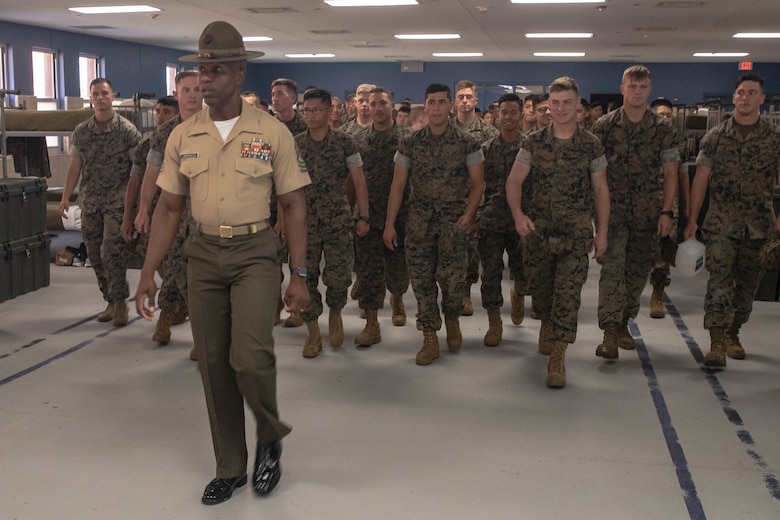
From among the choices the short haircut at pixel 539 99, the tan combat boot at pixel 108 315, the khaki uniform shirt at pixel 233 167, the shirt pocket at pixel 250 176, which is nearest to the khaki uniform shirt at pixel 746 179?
the short haircut at pixel 539 99

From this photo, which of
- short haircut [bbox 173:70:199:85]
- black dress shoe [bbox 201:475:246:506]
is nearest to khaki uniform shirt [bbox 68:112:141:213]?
short haircut [bbox 173:70:199:85]

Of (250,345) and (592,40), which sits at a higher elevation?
(592,40)

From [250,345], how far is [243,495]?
0.68 metres

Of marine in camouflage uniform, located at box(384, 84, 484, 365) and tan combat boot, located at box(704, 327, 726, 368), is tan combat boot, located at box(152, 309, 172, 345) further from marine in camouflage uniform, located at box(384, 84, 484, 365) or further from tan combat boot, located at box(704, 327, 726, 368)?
tan combat boot, located at box(704, 327, 726, 368)

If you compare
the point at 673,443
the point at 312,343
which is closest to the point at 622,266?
the point at 673,443

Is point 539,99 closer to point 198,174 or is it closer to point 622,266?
point 622,266

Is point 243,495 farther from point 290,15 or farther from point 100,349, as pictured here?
point 290,15

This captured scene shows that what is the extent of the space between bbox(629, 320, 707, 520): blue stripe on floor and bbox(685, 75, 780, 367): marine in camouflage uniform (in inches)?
17.5

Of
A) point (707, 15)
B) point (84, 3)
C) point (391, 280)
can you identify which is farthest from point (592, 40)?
point (391, 280)

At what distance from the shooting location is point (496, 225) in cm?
580

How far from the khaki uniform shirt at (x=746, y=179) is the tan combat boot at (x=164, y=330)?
3.59 metres

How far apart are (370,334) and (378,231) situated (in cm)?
76

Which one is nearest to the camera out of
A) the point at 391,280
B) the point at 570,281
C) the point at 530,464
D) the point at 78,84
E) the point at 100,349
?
the point at 530,464

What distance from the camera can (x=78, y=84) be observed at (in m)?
17.8
